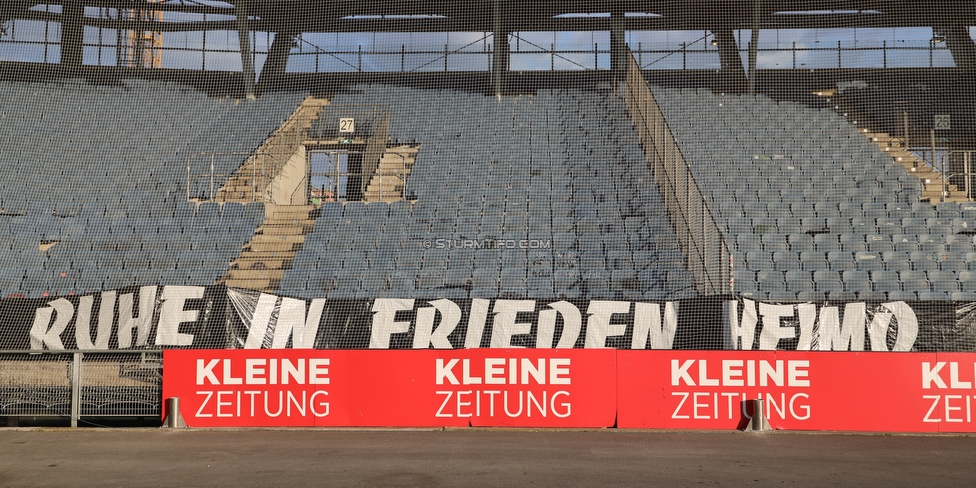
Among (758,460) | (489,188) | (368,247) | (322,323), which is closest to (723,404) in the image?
(758,460)

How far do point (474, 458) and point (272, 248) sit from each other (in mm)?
11158

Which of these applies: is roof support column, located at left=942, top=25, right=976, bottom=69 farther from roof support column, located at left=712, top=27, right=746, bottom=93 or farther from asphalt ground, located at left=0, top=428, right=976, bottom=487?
asphalt ground, located at left=0, top=428, right=976, bottom=487

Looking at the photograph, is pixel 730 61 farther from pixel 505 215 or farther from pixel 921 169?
pixel 505 215

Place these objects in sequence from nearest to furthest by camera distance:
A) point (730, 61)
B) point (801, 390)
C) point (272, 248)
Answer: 1. point (801, 390)
2. point (272, 248)
3. point (730, 61)

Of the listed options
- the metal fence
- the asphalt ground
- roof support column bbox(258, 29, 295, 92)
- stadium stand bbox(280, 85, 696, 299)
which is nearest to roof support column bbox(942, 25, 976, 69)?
stadium stand bbox(280, 85, 696, 299)

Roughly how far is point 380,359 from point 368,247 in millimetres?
7765

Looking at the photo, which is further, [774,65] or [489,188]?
[774,65]

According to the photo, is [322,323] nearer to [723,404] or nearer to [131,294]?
[131,294]

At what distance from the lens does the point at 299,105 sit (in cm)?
2439

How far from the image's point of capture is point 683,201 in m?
17.8

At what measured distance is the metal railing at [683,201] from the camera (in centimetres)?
1537

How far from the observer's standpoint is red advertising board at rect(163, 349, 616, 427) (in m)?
10.3

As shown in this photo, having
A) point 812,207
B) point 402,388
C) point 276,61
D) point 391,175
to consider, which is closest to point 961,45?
point 812,207

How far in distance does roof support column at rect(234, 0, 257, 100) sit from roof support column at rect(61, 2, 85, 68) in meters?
4.96
